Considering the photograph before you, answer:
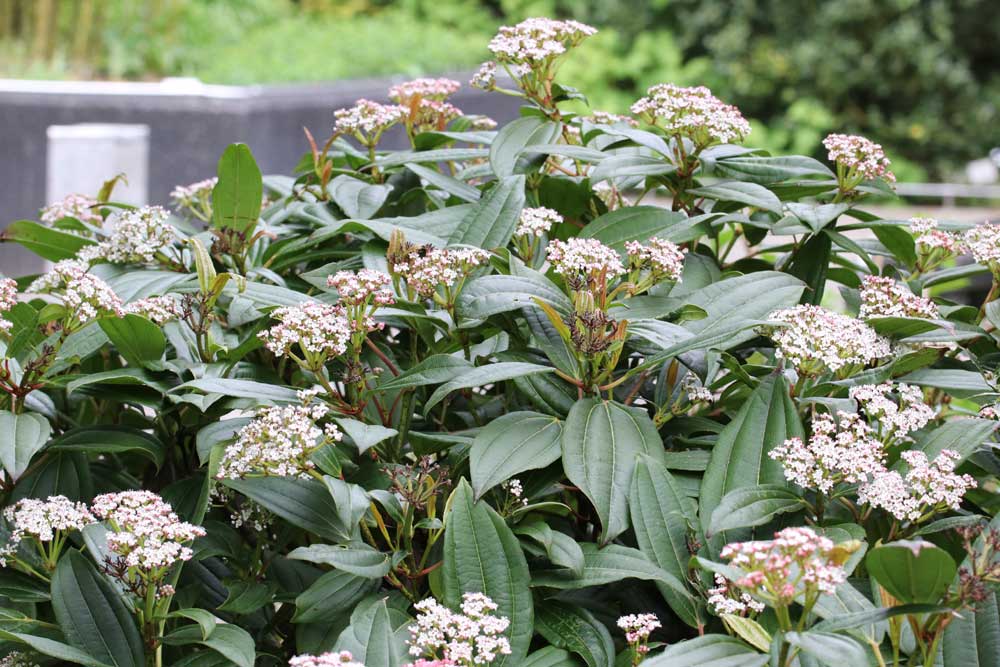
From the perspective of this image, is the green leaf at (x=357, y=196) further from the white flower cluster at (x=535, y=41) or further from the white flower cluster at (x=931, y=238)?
the white flower cluster at (x=931, y=238)

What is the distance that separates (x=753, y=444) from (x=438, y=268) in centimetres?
40

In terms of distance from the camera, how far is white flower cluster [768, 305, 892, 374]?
46.0 inches

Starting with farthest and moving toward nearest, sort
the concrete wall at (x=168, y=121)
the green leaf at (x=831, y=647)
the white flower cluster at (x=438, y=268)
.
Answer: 1. the concrete wall at (x=168, y=121)
2. the white flower cluster at (x=438, y=268)
3. the green leaf at (x=831, y=647)

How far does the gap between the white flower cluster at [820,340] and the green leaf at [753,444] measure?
4 centimetres

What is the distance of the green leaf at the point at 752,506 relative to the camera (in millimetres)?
1070

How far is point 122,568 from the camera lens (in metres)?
1.06

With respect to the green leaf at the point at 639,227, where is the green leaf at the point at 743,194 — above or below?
above

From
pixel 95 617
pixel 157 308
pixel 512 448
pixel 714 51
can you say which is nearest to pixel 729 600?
pixel 512 448

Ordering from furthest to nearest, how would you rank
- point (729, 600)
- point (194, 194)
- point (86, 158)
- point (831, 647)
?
point (86, 158) < point (194, 194) < point (729, 600) < point (831, 647)

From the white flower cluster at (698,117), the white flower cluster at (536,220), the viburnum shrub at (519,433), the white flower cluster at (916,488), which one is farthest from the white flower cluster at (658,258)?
the white flower cluster at (916,488)

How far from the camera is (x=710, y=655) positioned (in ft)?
3.18

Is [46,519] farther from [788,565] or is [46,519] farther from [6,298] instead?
[788,565]

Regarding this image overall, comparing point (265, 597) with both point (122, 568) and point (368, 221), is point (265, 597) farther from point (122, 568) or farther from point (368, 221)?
point (368, 221)

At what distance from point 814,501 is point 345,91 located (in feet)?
23.0
